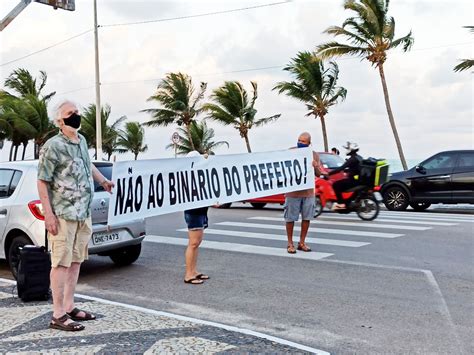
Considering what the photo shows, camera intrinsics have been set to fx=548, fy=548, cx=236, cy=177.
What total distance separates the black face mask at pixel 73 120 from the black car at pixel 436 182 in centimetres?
1265

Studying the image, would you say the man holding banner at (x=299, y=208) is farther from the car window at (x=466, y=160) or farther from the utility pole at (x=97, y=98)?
the utility pole at (x=97, y=98)

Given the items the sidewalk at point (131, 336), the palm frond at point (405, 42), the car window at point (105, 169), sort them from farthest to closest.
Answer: the palm frond at point (405, 42), the car window at point (105, 169), the sidewalk at point (131, 336)

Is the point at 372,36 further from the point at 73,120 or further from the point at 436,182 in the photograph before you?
the point at 73,120

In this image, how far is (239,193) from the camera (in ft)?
26.4

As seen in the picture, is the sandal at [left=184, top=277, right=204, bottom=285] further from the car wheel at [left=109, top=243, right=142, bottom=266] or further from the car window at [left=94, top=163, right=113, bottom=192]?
the car window at [left=94, top=163, right=113, bottom=192]

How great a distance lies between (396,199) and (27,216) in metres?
11.8

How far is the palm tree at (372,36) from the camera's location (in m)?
24.9

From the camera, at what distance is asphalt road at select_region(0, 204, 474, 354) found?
4977mm

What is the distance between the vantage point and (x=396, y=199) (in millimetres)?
16094

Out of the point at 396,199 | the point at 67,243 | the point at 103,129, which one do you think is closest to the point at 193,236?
the point at 67,243

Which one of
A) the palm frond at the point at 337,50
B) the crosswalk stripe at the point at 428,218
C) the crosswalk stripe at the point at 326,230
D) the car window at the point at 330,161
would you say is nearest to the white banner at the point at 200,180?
the crosswalk stripe at the point at 326,230

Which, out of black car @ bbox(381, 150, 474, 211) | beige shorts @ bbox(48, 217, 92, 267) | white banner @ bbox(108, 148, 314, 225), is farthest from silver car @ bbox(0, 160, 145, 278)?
black car @ bbox(381, 150, 474, 211)

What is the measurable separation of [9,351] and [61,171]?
4.76 ft

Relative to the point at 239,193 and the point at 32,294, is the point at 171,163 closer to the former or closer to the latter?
the point at 239,193
